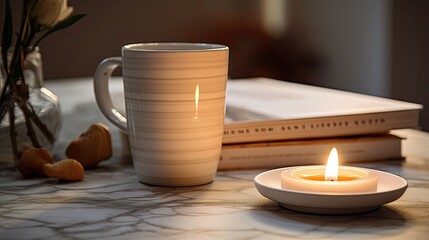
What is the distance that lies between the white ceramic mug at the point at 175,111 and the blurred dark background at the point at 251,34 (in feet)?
7.63

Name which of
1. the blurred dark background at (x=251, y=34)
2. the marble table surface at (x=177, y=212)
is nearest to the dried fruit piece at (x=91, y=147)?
the marble table surface at (x=177, y=212)

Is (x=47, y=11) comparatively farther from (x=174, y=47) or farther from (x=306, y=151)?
(x=306, y=151)

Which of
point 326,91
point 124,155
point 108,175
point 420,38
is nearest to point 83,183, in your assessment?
point 108,175

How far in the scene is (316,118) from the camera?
0.95 metres

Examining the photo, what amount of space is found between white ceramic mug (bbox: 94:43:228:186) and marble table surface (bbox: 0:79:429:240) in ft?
0.08

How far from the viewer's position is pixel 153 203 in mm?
757

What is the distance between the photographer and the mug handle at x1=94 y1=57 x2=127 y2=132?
900 millimetres

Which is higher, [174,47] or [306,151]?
[174,47]

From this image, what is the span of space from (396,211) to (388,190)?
41 mm

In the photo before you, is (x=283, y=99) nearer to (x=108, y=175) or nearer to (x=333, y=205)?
(x=108, y=175)

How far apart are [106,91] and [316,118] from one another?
26cm

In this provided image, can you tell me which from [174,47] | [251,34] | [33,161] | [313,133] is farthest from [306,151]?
[251,34]

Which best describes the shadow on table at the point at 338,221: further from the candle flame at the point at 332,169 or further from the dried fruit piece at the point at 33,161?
the dried fruit piece at the point at 33,161

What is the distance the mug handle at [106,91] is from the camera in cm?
90
